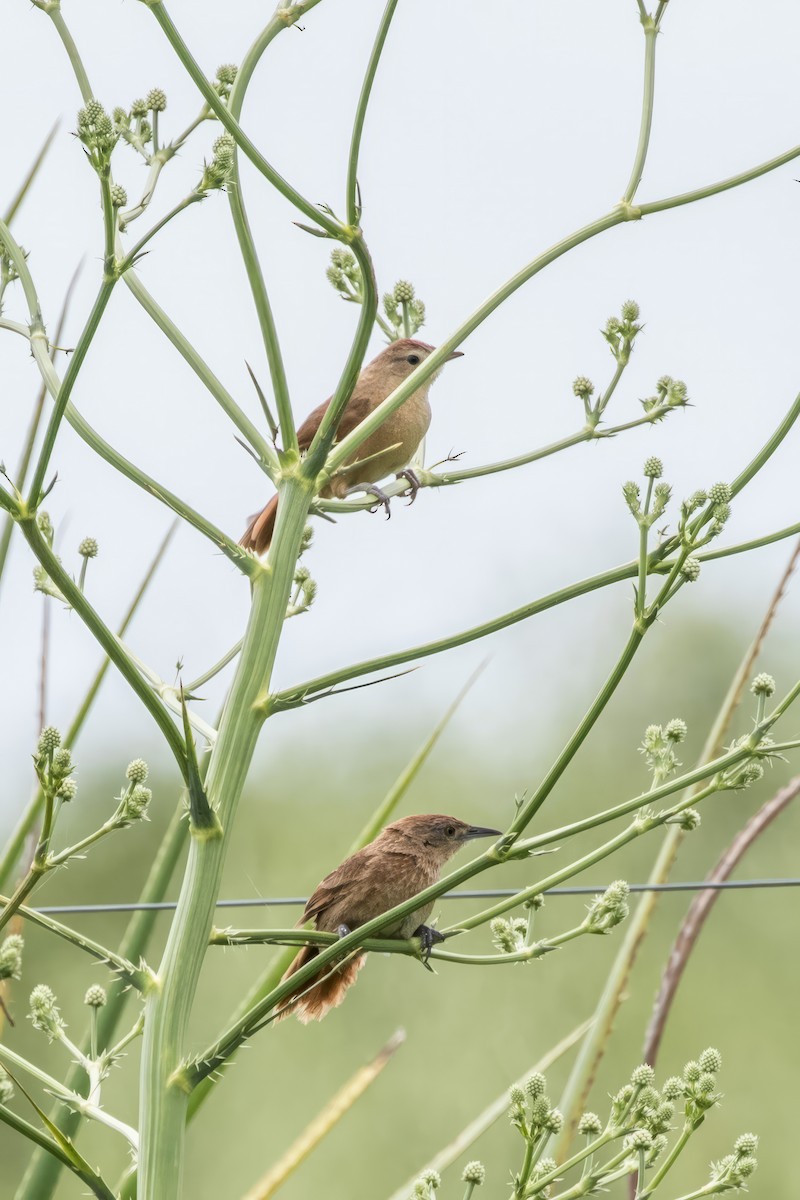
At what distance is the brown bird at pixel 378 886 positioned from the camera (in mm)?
2498

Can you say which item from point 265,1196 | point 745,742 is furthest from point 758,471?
point 265,1196

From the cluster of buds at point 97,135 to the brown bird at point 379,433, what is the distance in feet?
1.70

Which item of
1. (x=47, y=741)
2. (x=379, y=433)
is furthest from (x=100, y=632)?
(x=379, y=433)

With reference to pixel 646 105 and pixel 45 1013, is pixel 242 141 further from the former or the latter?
pixel 45 1013

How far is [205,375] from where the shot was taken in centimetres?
204

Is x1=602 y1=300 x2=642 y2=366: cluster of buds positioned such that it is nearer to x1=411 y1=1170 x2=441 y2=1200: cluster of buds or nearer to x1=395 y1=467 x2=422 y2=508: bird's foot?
x1=395 y1=467 x2=422 y2=508: bird's foot

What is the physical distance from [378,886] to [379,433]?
1222 millimetres

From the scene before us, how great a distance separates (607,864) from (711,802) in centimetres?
114

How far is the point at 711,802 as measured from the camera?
488 inches

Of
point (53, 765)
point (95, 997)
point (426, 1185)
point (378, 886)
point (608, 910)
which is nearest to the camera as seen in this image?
point (53, 765)

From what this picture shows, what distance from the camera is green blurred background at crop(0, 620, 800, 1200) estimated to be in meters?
11.2

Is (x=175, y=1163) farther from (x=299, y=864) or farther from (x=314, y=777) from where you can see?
(x=314, y=777)

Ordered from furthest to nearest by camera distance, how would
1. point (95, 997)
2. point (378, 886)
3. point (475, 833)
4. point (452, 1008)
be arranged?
1. point (452, 1008)
2. point (475, 833)
3. point (378, 886)
4. point (95, 997)

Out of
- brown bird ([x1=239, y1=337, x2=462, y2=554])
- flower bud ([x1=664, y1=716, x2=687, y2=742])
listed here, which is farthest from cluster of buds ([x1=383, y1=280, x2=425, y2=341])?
flower bud ([x1=664, y1=716, x2=687, y2=742])
